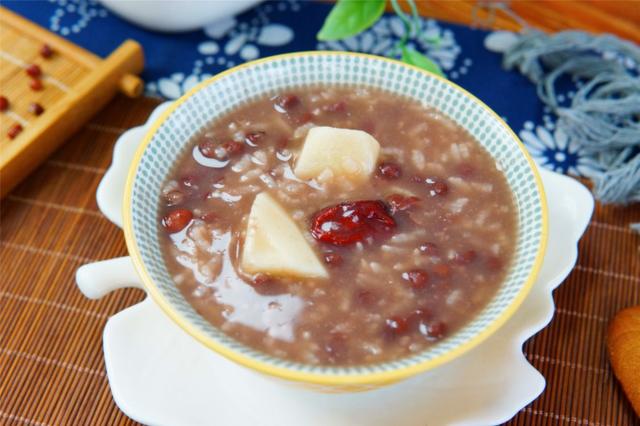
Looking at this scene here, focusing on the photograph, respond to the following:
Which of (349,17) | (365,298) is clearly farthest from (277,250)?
(349,17)

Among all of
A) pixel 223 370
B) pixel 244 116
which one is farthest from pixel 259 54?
pixel 223 370

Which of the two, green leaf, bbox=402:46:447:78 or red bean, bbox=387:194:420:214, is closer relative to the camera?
red bean, bbox=387:194:420:214

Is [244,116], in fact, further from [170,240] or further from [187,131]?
[170,240]

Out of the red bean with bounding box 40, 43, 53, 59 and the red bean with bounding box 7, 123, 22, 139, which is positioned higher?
the red bean with bounding box 40, 43, 53, 59

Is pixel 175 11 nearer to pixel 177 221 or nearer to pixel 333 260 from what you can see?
pixel 177 221

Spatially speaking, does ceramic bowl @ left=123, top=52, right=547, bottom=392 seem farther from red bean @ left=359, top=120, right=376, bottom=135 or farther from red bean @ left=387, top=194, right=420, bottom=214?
red bean @ left=387, top=194, right=420, bottom=214

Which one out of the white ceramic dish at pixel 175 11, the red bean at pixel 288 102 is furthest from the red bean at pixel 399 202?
the white ceramic dish at pixel 175 11

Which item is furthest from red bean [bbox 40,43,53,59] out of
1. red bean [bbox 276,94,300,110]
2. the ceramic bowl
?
red bean [bbox 276,94,300,110]

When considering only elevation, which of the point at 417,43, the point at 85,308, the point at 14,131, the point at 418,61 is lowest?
the point at 85,308
